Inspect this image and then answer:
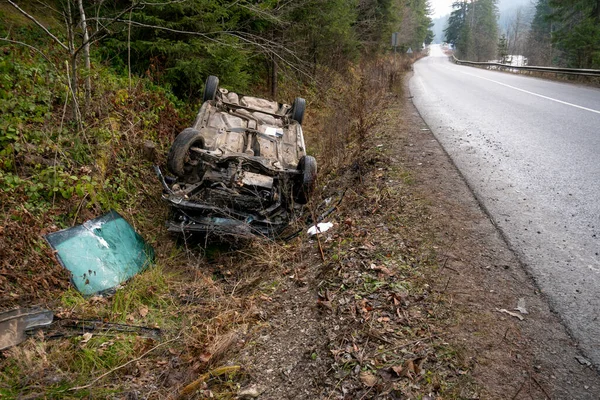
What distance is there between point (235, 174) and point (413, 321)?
3401mm

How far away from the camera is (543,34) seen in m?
47.8

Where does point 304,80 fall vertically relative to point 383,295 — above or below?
above

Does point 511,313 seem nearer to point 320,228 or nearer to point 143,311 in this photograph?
point 320,228

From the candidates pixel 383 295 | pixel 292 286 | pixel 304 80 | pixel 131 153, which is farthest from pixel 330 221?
pixel 304 80

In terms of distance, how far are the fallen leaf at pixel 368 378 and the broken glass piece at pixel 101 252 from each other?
3069 mm

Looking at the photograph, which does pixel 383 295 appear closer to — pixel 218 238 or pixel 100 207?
pixel 218 238

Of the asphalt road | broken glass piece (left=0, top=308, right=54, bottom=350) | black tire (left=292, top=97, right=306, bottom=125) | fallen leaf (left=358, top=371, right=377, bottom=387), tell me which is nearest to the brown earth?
fallen leaf (left=358, top=371, right=377, bottom=387)

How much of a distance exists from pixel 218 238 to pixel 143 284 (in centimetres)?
122

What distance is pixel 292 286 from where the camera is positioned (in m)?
4.01

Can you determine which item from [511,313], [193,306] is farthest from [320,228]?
[511,313]

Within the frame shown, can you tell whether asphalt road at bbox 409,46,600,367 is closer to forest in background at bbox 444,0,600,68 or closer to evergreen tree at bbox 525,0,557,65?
forest in background at bbox 444,0,600,68

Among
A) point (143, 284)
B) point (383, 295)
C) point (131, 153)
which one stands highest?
point (131, 153)

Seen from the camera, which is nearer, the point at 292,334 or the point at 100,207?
the point at 292,334

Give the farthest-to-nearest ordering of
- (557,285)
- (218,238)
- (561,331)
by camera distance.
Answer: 1. (218,238)
2. (557,285)
3. (561,331)
